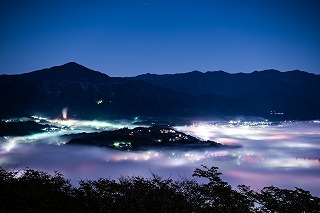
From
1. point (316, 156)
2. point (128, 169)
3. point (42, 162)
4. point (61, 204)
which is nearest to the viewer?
point (61, 204)

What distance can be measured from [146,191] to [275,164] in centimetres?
15824

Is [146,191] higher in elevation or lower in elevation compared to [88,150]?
higher

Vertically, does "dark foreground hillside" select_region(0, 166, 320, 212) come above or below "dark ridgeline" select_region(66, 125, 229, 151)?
above

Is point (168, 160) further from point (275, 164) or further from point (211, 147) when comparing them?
point (275, 164)

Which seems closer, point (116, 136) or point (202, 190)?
point (202, 190)

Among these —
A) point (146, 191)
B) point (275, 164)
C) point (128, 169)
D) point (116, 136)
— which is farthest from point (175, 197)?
point (275, 164)

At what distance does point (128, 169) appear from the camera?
125m

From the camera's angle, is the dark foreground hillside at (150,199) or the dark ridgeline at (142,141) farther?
the dark ridgeline at (142,141)

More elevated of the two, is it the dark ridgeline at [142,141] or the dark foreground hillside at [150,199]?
the dark foreground hillside at [150,199]

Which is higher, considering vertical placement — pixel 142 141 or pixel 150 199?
pixel 150 199

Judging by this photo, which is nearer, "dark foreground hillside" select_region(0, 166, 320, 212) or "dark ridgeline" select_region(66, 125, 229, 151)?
"dark foreground hillside" select_region(0, 166, 320, 212)

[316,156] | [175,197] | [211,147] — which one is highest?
[175,197]

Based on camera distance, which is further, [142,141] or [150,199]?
[142,141]

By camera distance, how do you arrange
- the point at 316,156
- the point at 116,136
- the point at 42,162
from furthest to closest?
the point at 316,156
the point at 116,136
the point at 42,162
